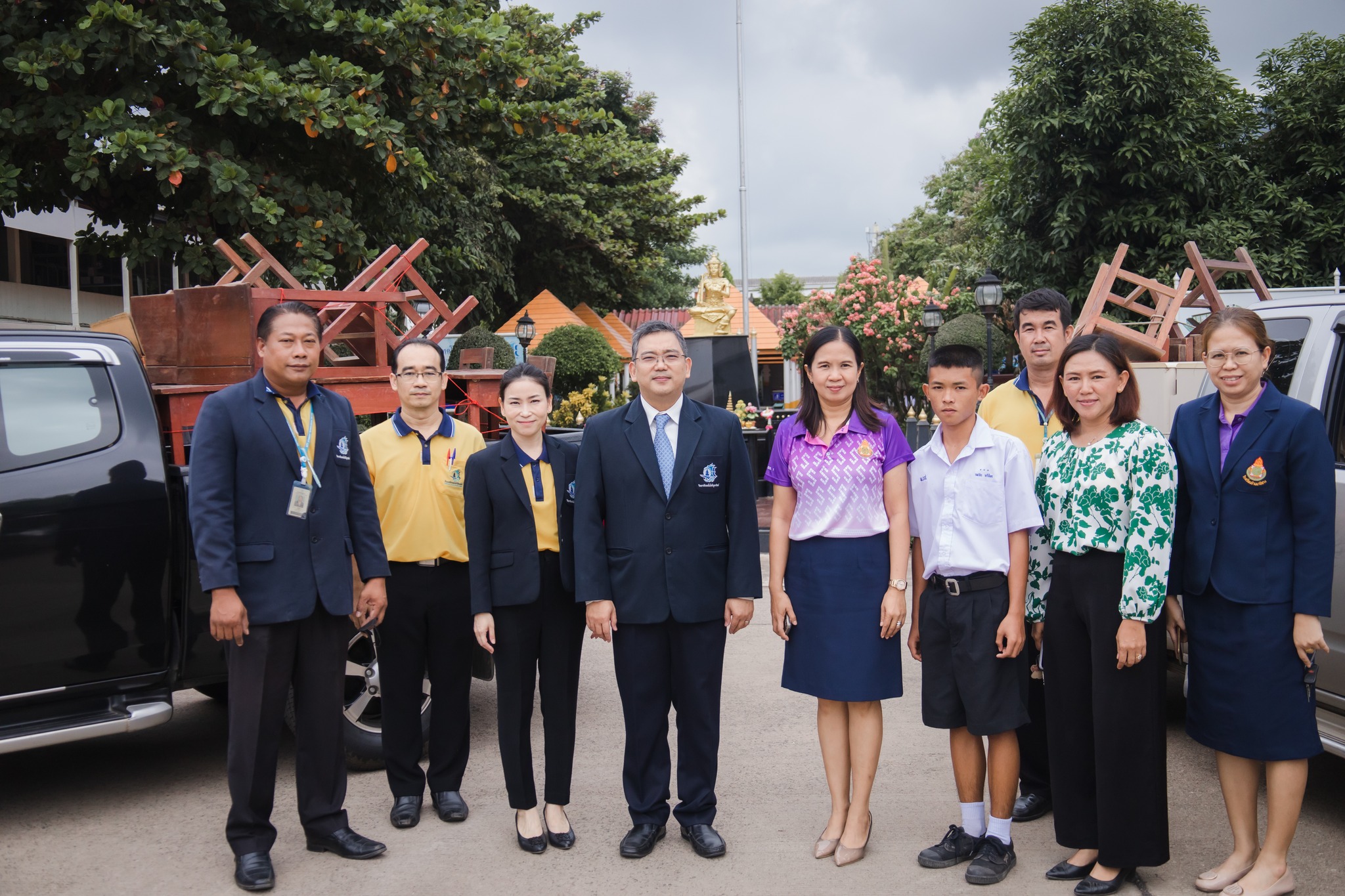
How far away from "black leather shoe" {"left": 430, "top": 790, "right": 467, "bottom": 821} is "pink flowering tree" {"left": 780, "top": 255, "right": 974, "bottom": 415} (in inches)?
715

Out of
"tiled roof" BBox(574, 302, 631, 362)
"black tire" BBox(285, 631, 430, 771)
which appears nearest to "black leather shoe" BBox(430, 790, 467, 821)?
"black tire" BBox(285, 631, 430, 771)

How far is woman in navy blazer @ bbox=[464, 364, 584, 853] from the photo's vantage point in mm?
4102

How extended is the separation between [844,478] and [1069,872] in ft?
5.09

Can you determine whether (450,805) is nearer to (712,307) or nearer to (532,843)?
(532,843)

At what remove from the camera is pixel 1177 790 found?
14.9 feet

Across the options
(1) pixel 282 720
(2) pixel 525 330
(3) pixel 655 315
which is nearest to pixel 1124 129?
(2) pixel 525 330

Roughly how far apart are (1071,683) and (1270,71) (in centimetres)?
2222

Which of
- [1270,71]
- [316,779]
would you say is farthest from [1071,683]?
[1270,71]

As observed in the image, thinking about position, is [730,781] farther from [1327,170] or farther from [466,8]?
[1327,170]

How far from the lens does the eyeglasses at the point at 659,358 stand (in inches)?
156

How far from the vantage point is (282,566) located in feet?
12.6

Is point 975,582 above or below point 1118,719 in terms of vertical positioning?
above

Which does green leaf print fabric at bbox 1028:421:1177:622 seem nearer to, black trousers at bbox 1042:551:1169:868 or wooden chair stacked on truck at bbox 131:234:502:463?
black trousers at bbox 1042:551:1169:868

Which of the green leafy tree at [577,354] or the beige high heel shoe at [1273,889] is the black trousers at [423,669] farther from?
the green leafy tree at [577,354]
